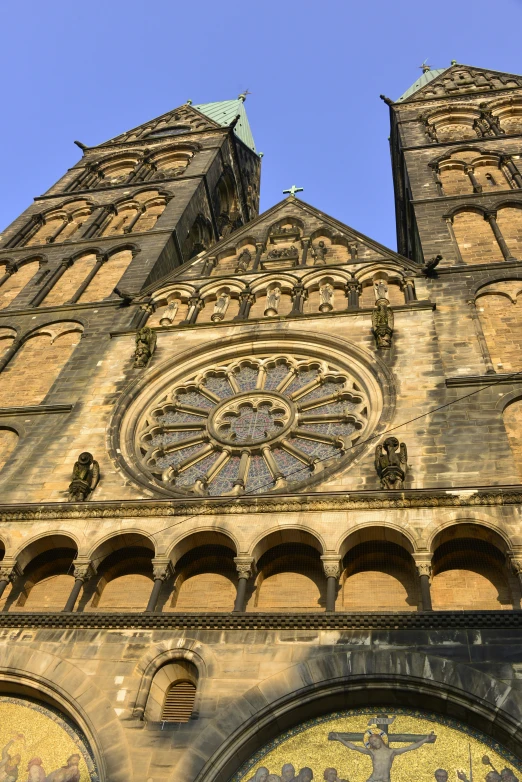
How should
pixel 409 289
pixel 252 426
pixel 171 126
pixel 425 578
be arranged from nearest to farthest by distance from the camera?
pixel 425 578 < pixel 252 426 < pixel 409 289 < pixel 171 126

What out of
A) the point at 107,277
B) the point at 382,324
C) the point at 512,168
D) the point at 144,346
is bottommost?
the point at 144,346

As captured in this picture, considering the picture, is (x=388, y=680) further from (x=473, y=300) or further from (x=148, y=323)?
(x=148, y=323)

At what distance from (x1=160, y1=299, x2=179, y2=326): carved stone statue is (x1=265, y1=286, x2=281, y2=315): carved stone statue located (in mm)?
2068

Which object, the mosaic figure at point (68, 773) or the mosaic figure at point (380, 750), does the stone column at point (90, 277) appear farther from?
the mosaic figure at point (380, 750)

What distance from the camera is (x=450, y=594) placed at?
8.99 metres

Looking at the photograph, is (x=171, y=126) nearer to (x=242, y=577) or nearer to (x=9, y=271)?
(x=9, y=271)

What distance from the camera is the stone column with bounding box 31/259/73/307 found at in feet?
60.1

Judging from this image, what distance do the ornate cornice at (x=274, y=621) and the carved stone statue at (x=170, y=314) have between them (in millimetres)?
8008

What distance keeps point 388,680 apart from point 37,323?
40.4 feet

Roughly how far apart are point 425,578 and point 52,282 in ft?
45.3

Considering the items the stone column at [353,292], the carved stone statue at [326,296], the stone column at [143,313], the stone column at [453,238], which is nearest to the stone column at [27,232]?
the stone column at [143,313]

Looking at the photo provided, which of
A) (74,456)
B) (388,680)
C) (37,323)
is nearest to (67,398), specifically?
(74,456)

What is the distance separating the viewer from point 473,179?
818 inches

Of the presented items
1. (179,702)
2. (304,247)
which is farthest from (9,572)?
(304,247)
